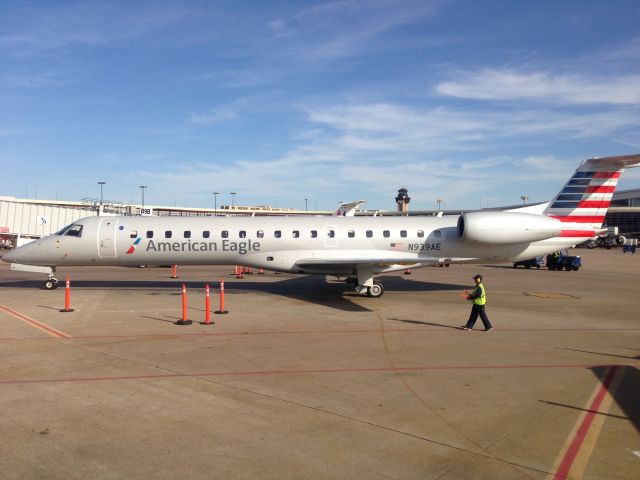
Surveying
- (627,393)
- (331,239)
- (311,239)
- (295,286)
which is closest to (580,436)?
(627,393)

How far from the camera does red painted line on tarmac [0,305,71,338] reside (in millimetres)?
11031

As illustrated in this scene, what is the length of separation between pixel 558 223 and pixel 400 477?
1588 centimetres

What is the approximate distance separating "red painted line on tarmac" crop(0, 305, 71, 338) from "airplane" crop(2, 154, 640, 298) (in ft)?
14.3

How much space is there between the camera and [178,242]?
18.5 metres

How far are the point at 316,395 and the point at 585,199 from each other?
15.8m

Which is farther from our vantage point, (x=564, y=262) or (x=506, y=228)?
(x=564, y=262)

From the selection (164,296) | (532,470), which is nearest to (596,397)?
(532,470)

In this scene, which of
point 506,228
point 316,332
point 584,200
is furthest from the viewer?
point 584,200

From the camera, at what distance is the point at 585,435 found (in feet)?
18.9

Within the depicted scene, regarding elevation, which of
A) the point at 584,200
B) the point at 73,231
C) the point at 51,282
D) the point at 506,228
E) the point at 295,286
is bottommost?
the point at 295,286

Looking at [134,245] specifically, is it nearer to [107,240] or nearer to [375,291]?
[107,240]

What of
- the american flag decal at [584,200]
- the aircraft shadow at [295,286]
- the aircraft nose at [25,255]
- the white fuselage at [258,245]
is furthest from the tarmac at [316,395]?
the american flag decal at [584,200]

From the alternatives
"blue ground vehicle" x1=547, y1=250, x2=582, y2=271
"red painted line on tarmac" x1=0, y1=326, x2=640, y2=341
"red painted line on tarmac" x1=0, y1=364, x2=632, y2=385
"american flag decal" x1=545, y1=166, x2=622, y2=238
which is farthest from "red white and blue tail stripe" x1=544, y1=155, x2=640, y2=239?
"blue ground vehicle" x1=547, y1=250, x2=582, y2=271

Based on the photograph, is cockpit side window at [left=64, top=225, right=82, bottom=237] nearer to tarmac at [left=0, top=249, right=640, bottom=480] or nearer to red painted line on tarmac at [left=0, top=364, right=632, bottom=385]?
tarmac at [left=0, top=249, right=640, bottom=480]
